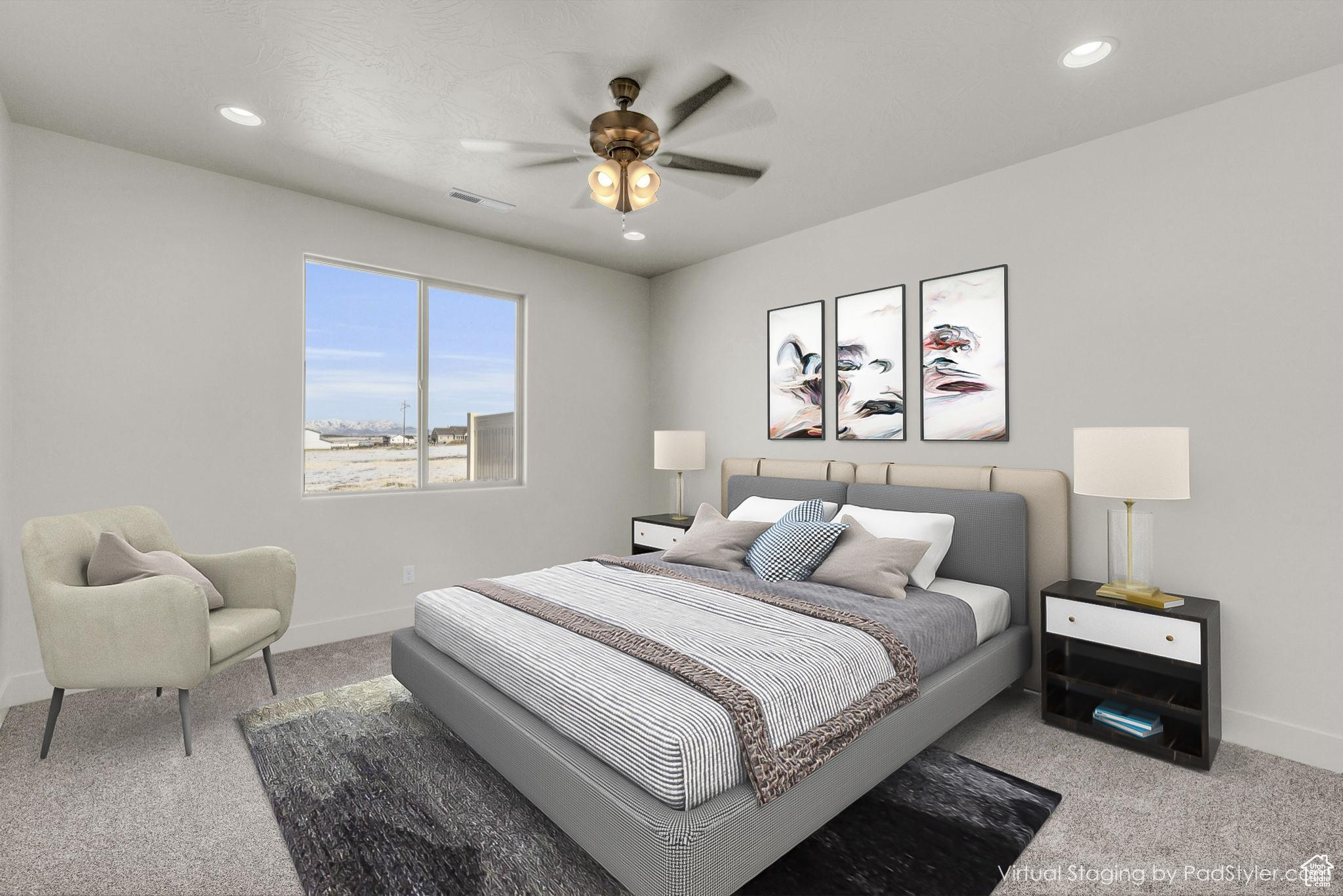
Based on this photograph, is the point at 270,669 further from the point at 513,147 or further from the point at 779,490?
the point at 779,490

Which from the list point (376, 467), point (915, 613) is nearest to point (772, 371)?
point (915, 613)

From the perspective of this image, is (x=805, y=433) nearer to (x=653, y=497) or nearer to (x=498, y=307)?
(x=653, y=497)

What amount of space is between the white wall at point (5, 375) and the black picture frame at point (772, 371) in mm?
3958

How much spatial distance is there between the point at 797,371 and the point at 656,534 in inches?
60.8

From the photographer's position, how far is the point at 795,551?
3156 millimetres

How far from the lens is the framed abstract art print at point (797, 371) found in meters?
4.20

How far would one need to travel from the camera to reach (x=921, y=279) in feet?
12.0

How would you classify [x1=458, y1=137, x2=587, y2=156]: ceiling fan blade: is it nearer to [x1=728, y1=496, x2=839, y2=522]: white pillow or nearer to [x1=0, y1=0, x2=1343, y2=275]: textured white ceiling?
[x1=0, y1=0, x2=1343, y2=275]: textured white ceiling

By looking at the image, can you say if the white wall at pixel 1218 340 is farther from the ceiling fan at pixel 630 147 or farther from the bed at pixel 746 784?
the ceiling fan at pixel 630 147

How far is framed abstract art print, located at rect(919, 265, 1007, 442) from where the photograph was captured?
3.37 m

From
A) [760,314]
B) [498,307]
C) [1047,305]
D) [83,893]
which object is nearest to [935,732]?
[1047,305]

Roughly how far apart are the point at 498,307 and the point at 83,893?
3782mm

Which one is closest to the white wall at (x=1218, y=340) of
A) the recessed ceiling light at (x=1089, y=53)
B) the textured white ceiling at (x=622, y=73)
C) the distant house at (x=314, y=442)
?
the textured white ceiling at (x=622, y=73)

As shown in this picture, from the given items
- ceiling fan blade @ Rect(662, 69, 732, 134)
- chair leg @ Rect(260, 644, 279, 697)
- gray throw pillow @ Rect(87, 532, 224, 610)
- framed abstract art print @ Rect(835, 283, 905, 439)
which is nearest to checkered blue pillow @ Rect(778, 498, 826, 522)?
framed abstract art print @ Rect(835, 283, 905, 439)
